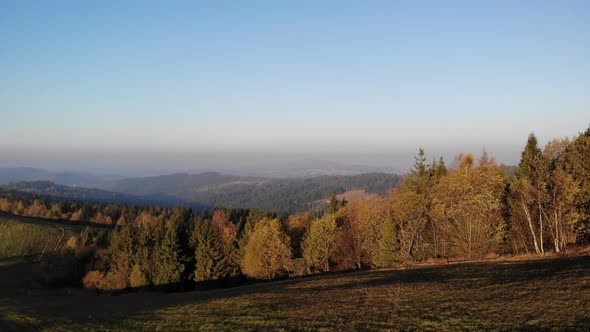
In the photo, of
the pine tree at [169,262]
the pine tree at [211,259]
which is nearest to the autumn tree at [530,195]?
the pine tree at [211,259]

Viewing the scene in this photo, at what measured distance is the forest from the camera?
149 feet

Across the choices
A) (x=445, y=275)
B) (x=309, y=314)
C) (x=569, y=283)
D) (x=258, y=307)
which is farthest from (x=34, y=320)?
(x=569, y=283)

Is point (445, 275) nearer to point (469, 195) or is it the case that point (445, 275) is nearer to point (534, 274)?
point (534, 274)

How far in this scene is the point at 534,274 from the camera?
28062 mm

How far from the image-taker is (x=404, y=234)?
A: 58.3 m

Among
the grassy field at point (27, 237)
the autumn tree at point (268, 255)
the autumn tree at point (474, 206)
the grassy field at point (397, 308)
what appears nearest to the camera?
the grassy field at point (397, 308)

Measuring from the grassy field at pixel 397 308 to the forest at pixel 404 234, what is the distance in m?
15.9

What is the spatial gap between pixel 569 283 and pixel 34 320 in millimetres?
38486

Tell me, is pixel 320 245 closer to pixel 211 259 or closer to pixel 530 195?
pixel 211 259

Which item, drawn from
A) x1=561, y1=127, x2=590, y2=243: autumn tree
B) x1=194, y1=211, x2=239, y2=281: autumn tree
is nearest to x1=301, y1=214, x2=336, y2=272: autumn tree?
x1=194, y1=211, x2=239, y2=281: autumn tree

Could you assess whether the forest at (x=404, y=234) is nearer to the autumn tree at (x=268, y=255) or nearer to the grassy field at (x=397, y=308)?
the autumn tree at (x=268, y=255)

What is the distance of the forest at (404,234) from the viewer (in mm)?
45438

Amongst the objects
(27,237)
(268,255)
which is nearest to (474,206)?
(268,255)

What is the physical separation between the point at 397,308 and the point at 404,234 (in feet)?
125
